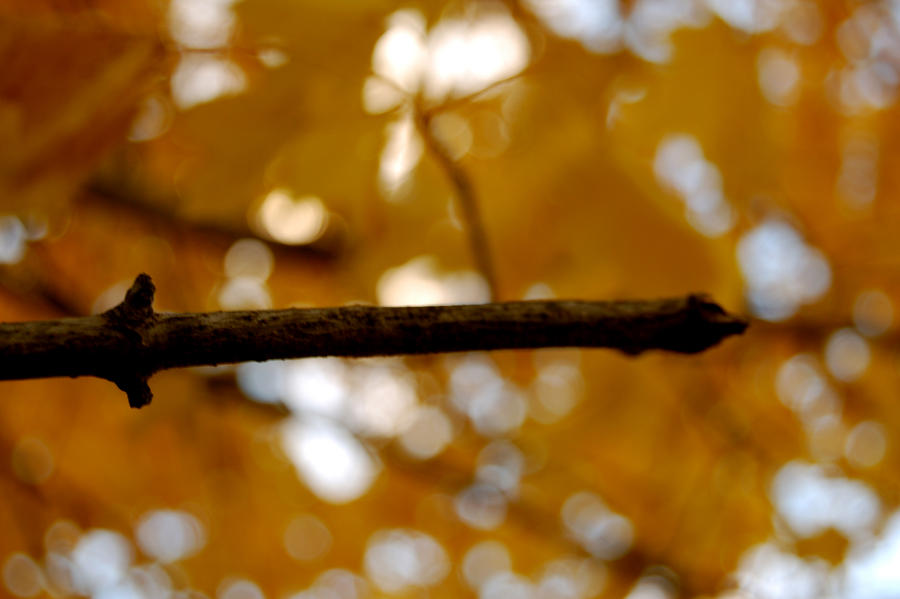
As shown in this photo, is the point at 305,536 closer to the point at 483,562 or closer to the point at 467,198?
the point at 483,562

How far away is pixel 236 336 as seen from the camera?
44 centimetres

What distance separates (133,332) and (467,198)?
21.7 inches

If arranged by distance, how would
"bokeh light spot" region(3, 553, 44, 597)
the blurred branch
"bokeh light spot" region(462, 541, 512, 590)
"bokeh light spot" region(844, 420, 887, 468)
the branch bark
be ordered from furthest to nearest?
"bokeh light spot" region(462, 541, 512, 590) < "bokeh light spot" region(844, 420, 887, 468) < "bokeh light spot" region(3, 553, 44, 597) < the blurred branch < the branch bark

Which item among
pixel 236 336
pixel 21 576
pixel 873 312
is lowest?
pixel 236 336

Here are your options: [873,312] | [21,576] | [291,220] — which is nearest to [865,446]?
[873,312]

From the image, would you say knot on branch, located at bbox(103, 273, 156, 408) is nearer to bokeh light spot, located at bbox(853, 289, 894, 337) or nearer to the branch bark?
the branch bark

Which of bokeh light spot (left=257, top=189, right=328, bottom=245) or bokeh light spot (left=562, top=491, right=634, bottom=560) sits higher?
bokeh light spot (left=257, top=189, right=328, bottom=245)

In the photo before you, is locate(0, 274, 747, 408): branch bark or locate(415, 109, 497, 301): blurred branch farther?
locate(415, 109, 497, 301): blurred branch

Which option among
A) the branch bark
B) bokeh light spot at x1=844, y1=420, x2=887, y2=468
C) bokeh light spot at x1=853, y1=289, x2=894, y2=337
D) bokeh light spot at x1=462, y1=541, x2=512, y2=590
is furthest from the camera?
bokeh light spot at x1=462, y1=541, x2=512, y2=590

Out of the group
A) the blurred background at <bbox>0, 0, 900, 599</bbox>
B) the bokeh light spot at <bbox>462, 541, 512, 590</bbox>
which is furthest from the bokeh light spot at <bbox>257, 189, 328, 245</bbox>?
the bokeh light spot at <bbox>462, 541, 512, 590</bbox>

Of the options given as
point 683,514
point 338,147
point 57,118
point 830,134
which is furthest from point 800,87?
point 57,118

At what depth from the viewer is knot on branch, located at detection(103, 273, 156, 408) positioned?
44 centimetres

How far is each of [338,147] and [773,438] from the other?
1.63 m

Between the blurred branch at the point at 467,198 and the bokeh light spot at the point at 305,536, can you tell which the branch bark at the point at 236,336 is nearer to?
the blurred branch at the point at 467,198
